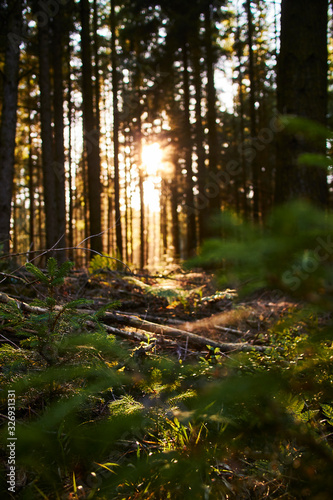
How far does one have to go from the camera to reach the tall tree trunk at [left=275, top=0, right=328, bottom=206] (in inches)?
155

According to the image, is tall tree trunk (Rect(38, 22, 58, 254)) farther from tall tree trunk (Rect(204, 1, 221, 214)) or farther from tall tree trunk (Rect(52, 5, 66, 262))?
tall tree trunk (Rect(204, 1, 221, 214))

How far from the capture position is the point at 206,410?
101cm

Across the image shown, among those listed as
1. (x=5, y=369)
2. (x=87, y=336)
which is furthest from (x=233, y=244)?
(x=5, y=369)

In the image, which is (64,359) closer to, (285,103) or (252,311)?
(252,311)

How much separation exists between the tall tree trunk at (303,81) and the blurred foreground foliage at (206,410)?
2.67m

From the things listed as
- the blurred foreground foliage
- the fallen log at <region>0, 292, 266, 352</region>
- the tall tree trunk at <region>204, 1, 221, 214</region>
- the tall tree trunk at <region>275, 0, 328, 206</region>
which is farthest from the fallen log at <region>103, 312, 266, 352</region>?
the tall tree trunk at <region>204, 1, 221, 214</region>

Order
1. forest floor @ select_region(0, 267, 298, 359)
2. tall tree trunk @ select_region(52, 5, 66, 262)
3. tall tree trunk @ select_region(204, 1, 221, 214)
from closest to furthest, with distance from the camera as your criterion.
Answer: forest floor @ select_region(0, 267, 298, 359) → tall tree trunk @ select_region(204, 1, 221, 214) → tall tree trunk @ select_region(52, 5, 66, 262)

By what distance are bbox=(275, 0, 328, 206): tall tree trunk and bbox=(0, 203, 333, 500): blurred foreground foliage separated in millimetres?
2674

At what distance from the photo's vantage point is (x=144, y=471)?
0.94 m

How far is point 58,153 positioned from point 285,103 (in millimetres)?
9727

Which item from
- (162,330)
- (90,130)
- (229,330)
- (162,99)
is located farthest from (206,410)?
(162,99)

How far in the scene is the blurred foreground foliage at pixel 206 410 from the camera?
2.85 ft
